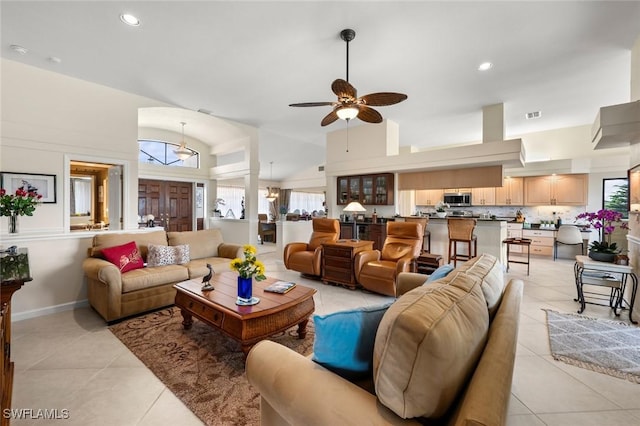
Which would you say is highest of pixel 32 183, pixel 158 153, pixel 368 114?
pixel 158 153

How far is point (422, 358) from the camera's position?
77 centimetres

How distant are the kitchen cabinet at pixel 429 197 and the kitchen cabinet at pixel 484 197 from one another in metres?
0.86

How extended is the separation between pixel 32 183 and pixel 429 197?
8.54 m

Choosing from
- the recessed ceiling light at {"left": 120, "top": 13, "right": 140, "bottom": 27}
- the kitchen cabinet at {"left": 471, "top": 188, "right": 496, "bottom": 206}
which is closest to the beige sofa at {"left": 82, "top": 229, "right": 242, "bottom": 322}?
the recessed ceiling light at {"left": 120, "top": 13, "right": 140, "bottom": 27}

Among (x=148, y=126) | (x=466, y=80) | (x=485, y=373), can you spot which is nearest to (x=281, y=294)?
(x=485, y=373)

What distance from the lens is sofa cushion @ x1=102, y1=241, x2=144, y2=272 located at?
3316mm

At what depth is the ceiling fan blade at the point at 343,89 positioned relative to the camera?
9.10ft

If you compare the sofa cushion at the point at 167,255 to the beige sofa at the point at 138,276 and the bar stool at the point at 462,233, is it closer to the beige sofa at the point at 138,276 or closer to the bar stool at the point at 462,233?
the beige sofa at the point at 138,276

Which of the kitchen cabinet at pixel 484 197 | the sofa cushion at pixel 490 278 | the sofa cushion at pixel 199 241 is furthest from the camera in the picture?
the kitchen cabinet at pixel 484 197

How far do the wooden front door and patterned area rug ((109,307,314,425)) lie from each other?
4698 mm

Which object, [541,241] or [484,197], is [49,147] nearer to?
[484,197]

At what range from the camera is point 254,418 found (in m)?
1.69

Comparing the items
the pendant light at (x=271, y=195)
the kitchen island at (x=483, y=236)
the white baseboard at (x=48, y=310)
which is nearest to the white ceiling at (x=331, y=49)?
the kitchen island at (x=483, y=236)

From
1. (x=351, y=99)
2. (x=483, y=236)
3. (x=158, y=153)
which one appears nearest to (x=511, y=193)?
(x=483, y=236)
